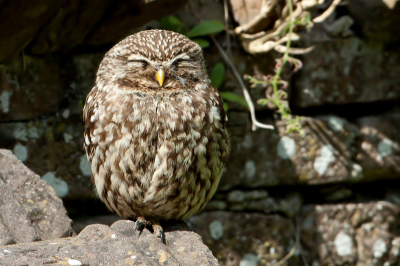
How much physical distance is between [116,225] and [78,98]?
147 centimetres

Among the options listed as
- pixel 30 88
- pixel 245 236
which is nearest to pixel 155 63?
pixel 30 88

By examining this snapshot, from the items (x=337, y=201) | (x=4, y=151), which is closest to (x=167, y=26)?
(x=4, y=151)

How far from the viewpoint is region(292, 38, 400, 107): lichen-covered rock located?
3.70 metres

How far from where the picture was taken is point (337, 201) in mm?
3957

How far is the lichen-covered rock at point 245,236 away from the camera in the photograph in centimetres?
370

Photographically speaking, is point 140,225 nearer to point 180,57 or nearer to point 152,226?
point 152,226

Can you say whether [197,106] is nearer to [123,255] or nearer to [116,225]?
[116,225]

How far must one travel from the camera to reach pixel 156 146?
2385 mm

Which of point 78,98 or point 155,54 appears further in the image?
point 78,98

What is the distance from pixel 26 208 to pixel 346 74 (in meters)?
2.65

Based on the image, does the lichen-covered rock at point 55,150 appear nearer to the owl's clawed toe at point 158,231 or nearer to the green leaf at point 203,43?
the green leaf at point 203,43

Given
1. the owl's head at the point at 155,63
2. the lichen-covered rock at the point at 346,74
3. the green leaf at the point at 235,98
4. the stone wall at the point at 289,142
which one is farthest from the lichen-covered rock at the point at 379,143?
the owl's head at the point at 155,63

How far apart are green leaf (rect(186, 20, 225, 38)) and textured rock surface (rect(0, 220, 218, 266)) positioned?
68.8 inches

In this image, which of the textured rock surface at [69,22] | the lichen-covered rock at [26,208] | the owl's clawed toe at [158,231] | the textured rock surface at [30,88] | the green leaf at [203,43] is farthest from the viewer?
the green leaf at [203,43]
